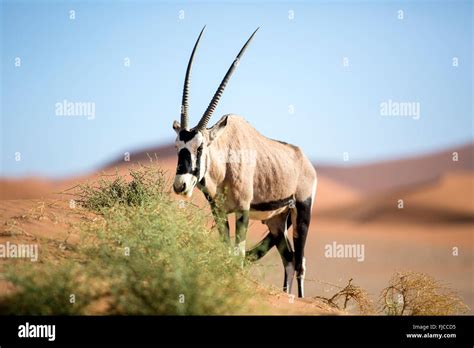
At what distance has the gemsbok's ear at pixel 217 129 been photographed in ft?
32.4

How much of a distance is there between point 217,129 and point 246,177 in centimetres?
79

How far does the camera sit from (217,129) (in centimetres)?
998

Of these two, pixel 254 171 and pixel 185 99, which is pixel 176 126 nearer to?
pixel 185 99

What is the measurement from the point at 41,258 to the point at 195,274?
1824 mm

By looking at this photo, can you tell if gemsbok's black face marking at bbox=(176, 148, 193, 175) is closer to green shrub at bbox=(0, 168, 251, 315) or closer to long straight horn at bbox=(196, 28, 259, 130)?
long straight horn at bbox=(196, 28, 259, 130)

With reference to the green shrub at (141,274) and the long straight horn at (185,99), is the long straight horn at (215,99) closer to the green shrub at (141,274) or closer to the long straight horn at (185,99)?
the long straight horn at (185,99)

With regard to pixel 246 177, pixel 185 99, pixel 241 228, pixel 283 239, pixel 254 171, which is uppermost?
pixel 185 99

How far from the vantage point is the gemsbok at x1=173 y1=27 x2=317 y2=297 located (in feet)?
31.1

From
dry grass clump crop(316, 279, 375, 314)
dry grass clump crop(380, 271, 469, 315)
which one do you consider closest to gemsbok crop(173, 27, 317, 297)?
dry grass clump crop(316, 279, 375, 314)

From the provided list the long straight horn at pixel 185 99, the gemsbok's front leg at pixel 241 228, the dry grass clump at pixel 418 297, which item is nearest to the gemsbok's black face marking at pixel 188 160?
the long straight horn at pixel 185 99

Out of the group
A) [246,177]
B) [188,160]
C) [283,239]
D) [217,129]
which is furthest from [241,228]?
[283,239]
